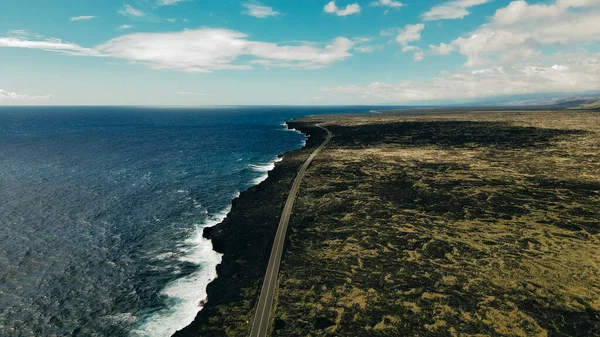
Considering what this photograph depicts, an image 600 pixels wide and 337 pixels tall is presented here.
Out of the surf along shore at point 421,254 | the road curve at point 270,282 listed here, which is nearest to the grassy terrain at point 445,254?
the surf along shore at point 421,254

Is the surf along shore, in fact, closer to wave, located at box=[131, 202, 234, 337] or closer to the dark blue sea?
wave, located at box=[131, 202, 234, 337]

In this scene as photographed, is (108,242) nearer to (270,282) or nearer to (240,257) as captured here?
(240,257)

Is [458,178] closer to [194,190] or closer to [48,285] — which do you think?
[194,190]

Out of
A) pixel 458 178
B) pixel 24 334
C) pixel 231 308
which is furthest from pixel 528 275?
pixel 24 334

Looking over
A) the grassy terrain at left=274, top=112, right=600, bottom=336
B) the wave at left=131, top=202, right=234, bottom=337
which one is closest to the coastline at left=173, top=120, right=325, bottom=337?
the wave at left=131, top=202, right=234, bottom=337

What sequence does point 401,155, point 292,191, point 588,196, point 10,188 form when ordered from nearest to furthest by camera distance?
point 588,196
point 292,191
point 10,188
point 401,155

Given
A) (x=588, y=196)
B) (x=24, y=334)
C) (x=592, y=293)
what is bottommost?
(x=24, y=334)

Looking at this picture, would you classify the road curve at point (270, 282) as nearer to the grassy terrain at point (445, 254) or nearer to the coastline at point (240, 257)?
the coastline at point (240, 257)
